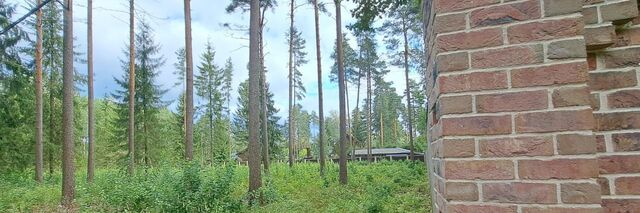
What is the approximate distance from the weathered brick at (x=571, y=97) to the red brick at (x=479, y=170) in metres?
0.22

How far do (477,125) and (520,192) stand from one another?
0.22m

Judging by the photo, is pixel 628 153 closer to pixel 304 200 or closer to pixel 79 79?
pixel 304 200

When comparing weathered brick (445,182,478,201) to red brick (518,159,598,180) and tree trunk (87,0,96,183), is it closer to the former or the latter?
red brick (518,159,598,180)

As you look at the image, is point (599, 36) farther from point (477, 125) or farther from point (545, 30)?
point (477, 125)

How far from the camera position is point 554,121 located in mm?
1084

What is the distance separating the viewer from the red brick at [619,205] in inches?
46.3

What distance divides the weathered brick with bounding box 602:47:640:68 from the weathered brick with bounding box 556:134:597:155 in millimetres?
329

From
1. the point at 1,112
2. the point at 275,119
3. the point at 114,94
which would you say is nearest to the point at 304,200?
the point at 1,112

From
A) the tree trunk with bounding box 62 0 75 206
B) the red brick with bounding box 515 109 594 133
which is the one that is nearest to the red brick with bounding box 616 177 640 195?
the red brick with bounding box 515 109 594 133

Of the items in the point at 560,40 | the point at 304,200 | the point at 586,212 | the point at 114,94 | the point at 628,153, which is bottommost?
the point at 304,200

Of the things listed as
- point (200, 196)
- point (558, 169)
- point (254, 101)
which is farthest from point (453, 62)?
point (254, 101)

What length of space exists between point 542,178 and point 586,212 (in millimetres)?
138

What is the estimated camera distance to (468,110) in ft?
3.85

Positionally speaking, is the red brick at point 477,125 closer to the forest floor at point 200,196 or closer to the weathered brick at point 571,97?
the weathered brick at point 571,97
